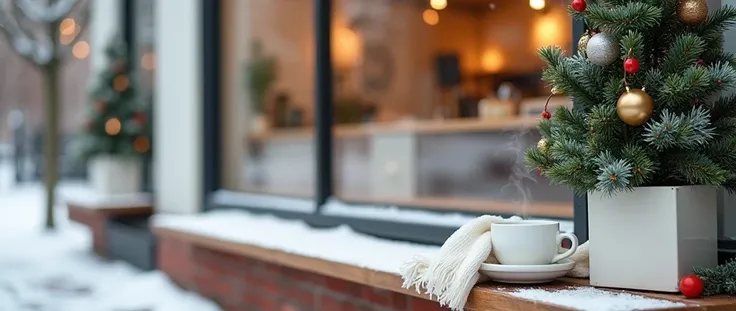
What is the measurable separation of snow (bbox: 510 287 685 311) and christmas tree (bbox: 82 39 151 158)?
4375 mm

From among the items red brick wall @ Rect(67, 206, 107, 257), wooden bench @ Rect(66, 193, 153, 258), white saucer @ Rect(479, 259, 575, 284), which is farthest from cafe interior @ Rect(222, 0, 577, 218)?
red brick wall @ Rect(67, 206, 107, 257)

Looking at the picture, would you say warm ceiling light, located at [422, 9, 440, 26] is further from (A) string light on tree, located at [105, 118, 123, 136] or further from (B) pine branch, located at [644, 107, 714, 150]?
(B) pine branch, located at [644, 107, 714, 150]

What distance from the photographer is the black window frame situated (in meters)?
2.70

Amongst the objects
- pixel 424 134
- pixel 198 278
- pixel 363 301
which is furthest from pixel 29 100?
pixel 363 301

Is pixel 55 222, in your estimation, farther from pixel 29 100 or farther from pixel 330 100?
pixel 29 100

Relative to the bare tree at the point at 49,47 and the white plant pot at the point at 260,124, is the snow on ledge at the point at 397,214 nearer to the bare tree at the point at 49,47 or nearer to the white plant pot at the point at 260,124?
the white plant pot at the point at 260,124

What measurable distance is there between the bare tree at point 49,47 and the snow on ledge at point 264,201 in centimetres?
324

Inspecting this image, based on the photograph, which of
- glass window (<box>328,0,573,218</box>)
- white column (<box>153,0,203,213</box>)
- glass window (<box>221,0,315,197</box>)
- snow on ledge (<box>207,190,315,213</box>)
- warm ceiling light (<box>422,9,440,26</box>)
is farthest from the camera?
warm ceiling light (<box>422,9,440,26</box>)

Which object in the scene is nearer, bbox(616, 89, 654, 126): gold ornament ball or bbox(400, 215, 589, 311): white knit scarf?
bbox(616, 89, 654, 126): gold ornament ball

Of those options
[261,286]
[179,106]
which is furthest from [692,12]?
[179,106]

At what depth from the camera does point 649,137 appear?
166cm

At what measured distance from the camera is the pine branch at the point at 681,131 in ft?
5.32

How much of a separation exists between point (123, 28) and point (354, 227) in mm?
3691

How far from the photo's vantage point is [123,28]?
6102 mm
